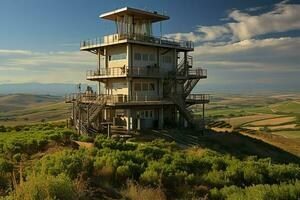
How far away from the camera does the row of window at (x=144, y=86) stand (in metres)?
39.3

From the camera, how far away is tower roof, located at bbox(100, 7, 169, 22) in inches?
1529

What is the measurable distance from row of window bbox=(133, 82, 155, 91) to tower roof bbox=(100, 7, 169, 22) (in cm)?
721

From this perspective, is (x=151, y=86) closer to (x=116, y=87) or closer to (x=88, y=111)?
(x=116, y=87)

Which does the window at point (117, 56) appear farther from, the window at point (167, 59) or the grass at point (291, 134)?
the grass at point (291, 134)

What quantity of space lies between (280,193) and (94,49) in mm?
33291

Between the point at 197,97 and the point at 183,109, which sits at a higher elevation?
the point at 197,97

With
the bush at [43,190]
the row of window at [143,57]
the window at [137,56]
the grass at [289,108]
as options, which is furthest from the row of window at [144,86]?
the grass at [289,108]

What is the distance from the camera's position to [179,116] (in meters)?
42.2

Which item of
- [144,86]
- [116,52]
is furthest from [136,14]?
[144,86]

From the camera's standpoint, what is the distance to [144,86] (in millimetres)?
40031

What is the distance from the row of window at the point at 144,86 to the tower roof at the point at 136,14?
7.21 m

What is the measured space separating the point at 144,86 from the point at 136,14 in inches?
299

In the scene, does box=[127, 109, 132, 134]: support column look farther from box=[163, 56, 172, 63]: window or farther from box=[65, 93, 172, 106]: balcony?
box=[163, 56, 172, 63]: window

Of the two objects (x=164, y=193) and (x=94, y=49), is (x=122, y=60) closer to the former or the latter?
(x=94, y=49)
